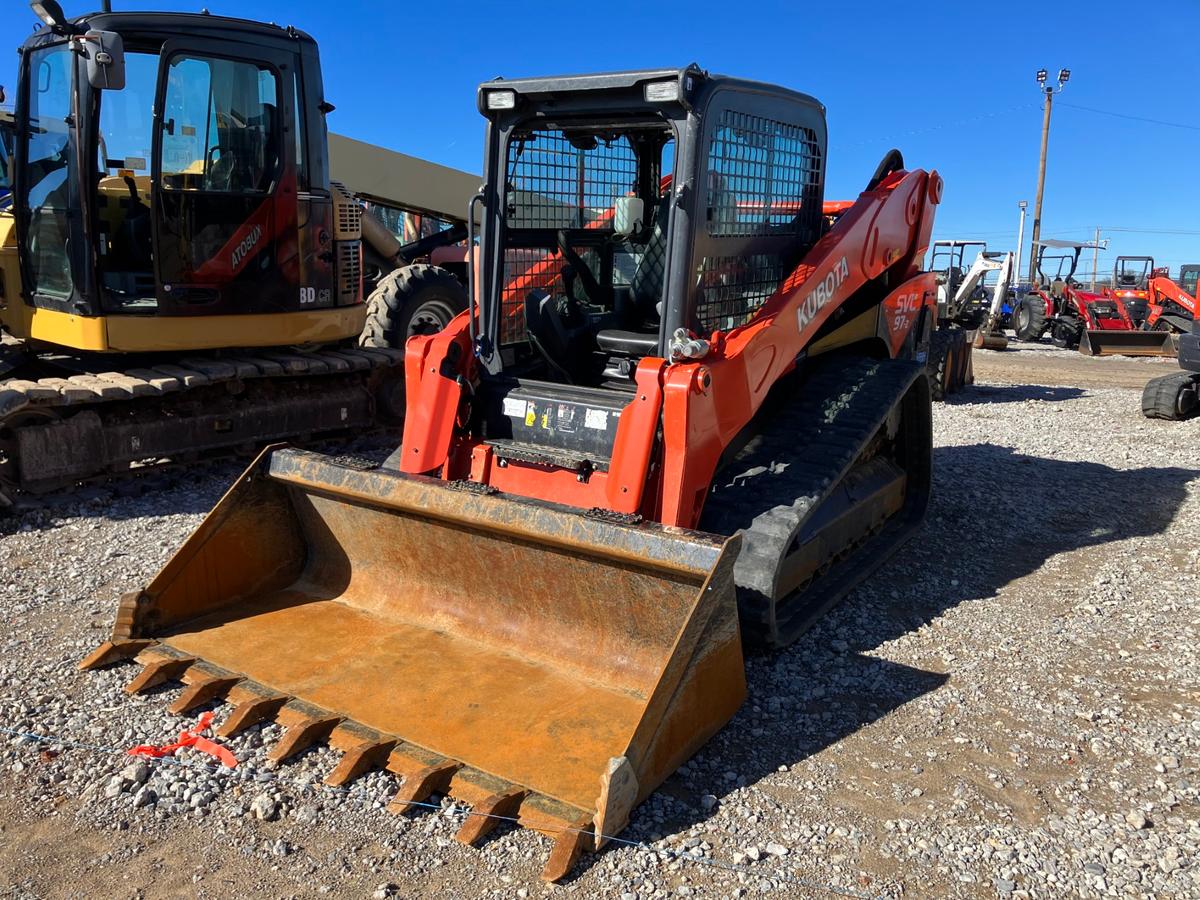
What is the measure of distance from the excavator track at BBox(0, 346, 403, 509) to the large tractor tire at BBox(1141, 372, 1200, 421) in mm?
8106

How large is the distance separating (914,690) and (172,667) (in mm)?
2825

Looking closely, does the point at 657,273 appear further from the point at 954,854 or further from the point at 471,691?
the point at 954,854

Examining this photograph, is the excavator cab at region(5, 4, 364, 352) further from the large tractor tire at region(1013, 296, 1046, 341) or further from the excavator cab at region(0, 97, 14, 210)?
the large tractor tire at region(1013, 296, 1046, 341)

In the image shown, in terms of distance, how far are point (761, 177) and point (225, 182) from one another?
395 cm

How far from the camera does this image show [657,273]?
4922mm

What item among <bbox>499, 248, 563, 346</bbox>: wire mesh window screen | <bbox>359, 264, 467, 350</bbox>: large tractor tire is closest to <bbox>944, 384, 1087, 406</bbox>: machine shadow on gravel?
<bbox>359, 264, 467, 350</bbox>: large tractor tire

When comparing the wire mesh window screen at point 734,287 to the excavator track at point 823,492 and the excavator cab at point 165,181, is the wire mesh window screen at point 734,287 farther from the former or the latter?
the excavator cab at point 165,181

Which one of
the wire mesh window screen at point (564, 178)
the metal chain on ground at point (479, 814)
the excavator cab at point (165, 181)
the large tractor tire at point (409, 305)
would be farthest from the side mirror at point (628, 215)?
the large tractor tire at point (409, 305)

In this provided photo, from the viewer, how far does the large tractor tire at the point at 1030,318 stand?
2147 cm

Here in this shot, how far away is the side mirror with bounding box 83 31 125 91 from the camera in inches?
224

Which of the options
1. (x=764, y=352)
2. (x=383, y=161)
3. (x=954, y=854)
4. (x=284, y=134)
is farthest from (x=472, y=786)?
(x=383, y=161)

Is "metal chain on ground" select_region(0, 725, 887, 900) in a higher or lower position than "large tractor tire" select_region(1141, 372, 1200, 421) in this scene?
lower

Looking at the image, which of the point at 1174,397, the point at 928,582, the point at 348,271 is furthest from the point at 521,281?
the point at 1174,397

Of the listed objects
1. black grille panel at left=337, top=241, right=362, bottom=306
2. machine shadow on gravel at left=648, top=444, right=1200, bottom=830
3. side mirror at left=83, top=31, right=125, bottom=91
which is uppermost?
side mirror at left=83, top=31, right=125, bottom=91
